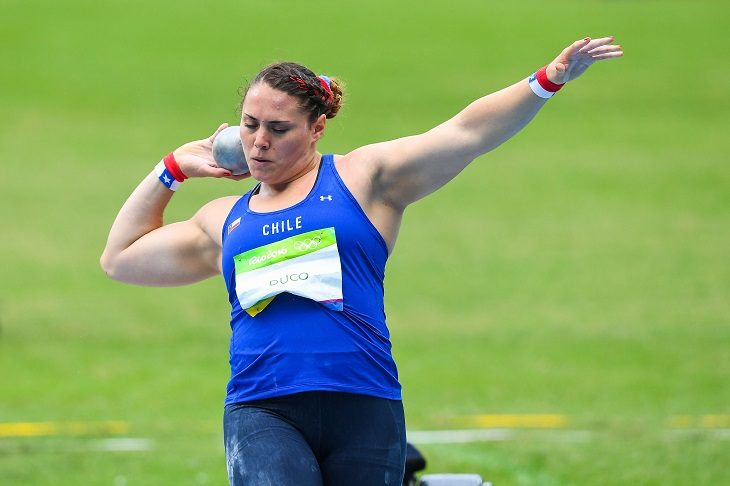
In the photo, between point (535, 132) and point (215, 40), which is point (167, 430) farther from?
point (215, 40)

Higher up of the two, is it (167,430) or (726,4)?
A: (726,4)

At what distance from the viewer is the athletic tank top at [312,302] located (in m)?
4.26

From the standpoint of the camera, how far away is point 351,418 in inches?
168

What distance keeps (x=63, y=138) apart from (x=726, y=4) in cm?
2016

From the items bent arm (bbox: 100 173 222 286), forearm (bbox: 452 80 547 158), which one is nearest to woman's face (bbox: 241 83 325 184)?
bent arm (bbox: 100 173 222 286)

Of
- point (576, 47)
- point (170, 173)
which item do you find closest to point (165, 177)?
point (170, 173)

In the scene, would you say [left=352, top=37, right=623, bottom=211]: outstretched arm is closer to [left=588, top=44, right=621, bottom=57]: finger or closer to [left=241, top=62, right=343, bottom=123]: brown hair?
[left=588, top=44, right=621, bottom=57]: finger

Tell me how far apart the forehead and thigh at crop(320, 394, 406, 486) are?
970 mm

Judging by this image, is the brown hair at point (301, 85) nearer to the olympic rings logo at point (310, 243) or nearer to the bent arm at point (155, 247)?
the olympic rings logo at point (310, 243)

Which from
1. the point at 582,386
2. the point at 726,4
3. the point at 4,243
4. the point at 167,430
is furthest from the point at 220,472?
the point at 726,4

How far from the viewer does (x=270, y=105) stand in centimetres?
443

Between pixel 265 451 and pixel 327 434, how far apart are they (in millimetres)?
232

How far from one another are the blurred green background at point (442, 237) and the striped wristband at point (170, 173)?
3868 mm

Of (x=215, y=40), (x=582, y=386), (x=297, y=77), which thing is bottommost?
(x=582, y=386)
